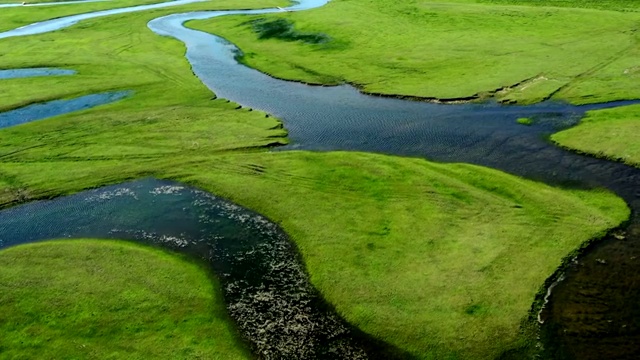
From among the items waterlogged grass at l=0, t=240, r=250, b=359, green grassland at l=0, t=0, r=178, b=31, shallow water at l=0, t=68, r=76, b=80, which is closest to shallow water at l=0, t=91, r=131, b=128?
shallow water at l=0, t=68, r=76, b=80

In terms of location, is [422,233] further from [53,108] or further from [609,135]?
[53,108]

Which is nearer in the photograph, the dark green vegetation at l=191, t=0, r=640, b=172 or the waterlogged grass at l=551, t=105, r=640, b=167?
the waterlogged grass at l=551, t=105, r=640, b=167

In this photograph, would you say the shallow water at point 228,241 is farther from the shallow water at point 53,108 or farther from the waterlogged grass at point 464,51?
the waterlogged grass at point 464,51

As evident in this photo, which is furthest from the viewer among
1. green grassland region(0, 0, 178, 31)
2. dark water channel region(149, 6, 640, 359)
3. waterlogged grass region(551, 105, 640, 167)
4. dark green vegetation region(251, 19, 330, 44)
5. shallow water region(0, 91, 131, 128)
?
green grassland region(0, 0, 178, 31)

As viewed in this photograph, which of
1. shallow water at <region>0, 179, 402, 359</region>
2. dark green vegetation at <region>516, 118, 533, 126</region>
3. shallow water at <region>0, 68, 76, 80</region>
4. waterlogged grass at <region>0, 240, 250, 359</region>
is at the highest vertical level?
dark green vegetation at <region>516, 118, 533, 126</region>

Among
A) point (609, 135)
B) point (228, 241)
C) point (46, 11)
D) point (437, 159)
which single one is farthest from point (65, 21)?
point (609, 135)

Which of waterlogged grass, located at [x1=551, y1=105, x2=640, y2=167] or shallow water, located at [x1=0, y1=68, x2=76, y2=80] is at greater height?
waterlogged grass, located at [x1=551, y1=105, x2=640, y2=167]

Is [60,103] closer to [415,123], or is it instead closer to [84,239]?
[84,239]

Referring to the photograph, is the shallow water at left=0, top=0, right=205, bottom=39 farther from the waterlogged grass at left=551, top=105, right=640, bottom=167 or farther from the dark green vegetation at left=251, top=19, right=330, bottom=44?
the waterlogged grass at left=551, top=105, right=640, bottom=167
